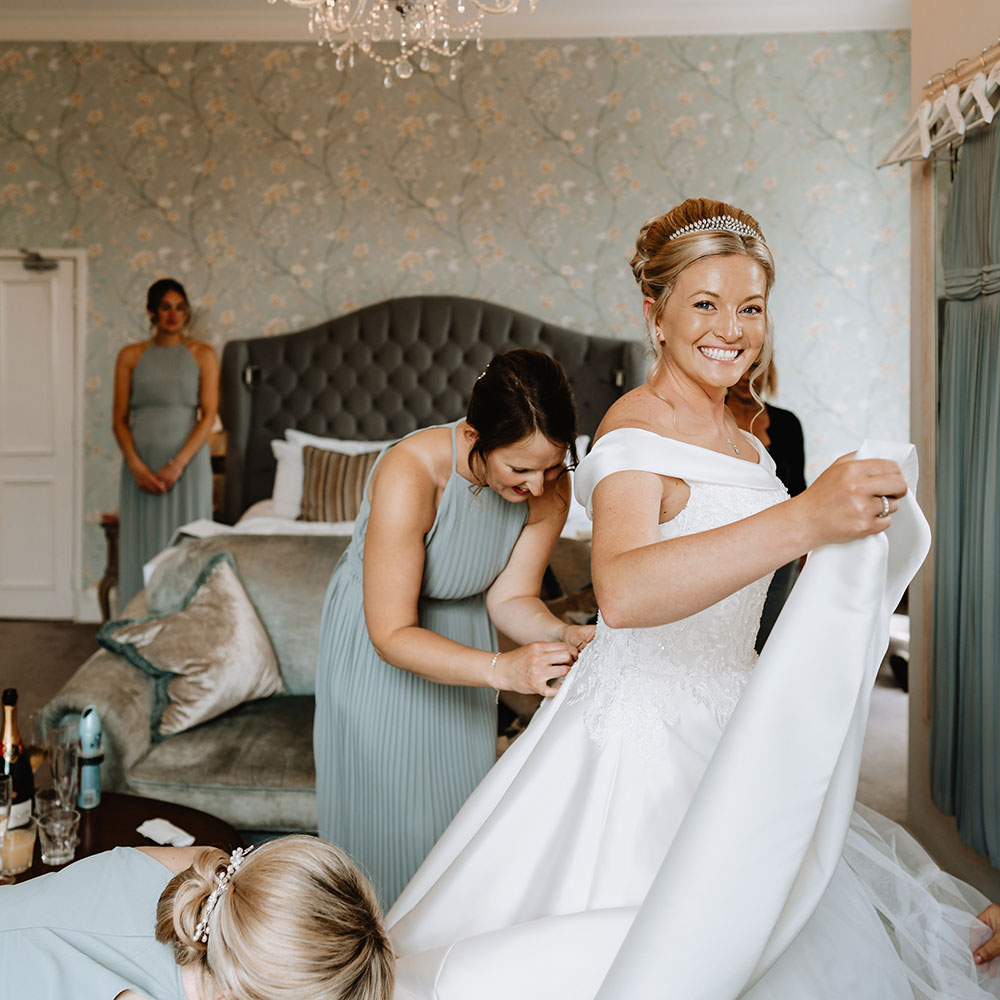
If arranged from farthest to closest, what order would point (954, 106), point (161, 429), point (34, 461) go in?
point (34, 461) → point (161, 429) → point (954, 106)

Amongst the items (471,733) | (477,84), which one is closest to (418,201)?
(477,84)

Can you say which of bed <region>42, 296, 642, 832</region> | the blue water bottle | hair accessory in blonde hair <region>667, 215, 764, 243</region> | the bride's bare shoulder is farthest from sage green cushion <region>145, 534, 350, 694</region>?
hair accessory in blonde hair <region>667, 215, 764, 243</region>

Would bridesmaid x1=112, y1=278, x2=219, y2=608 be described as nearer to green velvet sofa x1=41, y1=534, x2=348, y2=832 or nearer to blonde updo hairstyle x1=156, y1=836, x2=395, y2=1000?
green velvet sofa x1=41, y1=534, x2=348, y2=832

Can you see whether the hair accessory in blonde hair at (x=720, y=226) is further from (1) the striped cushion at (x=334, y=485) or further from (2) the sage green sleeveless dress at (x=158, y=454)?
(2) the sage green sleeveless dress at (x=158, y=454)

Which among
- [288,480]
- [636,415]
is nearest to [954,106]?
[636,415]

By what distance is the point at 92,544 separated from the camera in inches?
238

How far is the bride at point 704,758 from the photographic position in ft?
Answer: 3.02

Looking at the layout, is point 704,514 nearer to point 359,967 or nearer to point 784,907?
point 784,907

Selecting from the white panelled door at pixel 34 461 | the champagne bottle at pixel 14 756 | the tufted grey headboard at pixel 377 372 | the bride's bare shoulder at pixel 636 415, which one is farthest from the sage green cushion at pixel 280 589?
the white panelled door at pixel 34 461

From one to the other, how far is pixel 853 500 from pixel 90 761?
76.2 inches

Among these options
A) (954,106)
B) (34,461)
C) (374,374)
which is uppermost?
(954,106)

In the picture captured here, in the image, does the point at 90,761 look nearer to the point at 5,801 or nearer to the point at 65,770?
the point at 65,770

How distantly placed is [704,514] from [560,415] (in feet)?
1.30

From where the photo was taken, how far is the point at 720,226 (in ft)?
4.02
